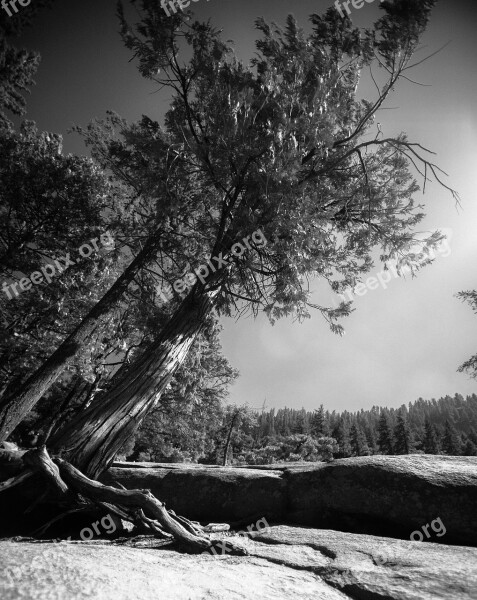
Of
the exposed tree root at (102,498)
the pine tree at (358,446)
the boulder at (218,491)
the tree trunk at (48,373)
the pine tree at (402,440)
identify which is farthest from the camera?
the pine tree at (358,446)

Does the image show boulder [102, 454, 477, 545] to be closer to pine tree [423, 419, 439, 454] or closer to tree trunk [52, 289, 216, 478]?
tree trunk [52, 289, 216, 478]

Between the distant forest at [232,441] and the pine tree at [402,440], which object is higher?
the pine tree at [402,440]

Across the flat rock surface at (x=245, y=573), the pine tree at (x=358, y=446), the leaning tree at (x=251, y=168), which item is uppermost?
the pine tree at (x=358, y=446)

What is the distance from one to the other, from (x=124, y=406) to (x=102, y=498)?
985mm

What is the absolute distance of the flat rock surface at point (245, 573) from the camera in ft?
4.00

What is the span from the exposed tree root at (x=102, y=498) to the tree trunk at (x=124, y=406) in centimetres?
24

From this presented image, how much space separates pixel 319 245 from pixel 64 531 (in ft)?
16.8

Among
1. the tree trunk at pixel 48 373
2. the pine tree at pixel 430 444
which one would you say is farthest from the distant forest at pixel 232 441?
the tree trunk at pixel 48 373

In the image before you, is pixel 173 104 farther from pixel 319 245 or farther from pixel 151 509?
pixel 151 509

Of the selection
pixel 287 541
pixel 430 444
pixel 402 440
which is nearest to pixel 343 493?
pixel 287 541

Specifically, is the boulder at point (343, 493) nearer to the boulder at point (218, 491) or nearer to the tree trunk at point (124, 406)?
the boulder at point (218, 491)

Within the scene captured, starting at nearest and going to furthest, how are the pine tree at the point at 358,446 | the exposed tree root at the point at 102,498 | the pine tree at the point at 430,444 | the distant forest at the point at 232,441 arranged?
the exposed tree root at the point at 102,498 < the distant forest at the point at 232,441 < the pine tree at the point at 430,444 < the pine tree at the point at 358,446

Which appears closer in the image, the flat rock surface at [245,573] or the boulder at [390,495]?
the flat rock surface at [245,573]

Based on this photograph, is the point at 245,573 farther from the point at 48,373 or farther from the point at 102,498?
the point at 48,373
